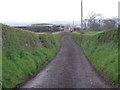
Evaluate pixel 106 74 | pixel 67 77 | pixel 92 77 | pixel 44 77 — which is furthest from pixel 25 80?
pixel 106 74

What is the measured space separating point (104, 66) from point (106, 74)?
1171 mm

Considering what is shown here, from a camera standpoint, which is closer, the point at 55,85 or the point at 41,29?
the point at 55,85

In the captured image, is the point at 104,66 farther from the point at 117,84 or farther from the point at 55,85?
the point at 55,85

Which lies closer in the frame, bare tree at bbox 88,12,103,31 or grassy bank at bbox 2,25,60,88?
grassy bank at bbox 2,25,60,88

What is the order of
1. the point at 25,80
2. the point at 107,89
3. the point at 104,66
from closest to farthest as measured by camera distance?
the point at 107,89 → the point at 25,80 → the point at 104,66

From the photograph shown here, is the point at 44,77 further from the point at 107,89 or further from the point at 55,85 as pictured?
the point at 107,89

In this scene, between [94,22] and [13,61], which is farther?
[94,22]

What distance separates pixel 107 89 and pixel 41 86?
2.85m

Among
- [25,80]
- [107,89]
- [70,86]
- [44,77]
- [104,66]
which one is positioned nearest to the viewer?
[107,89]

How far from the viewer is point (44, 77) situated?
37.8ft

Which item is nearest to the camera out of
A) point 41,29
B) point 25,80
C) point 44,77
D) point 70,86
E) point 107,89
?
point 107,89

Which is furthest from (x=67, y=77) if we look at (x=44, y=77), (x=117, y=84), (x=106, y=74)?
(x=117, y=84)

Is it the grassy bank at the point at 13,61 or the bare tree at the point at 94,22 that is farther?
the bare tree at the point at 94,22

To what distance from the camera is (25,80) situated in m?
10.6
